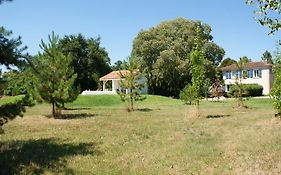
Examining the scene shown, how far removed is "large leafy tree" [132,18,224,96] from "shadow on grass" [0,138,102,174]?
1888 inches

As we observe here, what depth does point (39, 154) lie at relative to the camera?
13.4m

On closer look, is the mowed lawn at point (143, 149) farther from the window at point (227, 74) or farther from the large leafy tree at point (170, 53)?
the window at point (227, 74)

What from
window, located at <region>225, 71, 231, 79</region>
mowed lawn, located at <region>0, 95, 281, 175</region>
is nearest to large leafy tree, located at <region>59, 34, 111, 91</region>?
window, located at <region>225, 71, 231, 79</region>

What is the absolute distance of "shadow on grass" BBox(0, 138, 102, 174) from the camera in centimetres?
1139

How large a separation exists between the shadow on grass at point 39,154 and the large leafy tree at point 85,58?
189 ft

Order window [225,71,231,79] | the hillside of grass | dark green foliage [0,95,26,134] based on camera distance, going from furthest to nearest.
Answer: window [225,71,231,79] → the hillside of grass → dark green foliage [0,95,26,134]

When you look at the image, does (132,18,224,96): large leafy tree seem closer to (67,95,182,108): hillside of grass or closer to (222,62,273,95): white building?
(222,62,273,95): white building

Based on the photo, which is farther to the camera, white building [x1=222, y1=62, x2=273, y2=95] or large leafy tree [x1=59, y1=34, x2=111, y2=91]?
large leafy tree [x1=59, y1=34, x2=111, y2=91]

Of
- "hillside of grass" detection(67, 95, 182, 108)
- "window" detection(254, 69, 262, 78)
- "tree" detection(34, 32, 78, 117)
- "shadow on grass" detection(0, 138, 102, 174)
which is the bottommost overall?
"shadow on grass" detection(0, 138, 102, 174)

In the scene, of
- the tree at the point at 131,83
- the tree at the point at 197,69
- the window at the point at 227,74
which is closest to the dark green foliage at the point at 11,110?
the tree at the point at 197,69

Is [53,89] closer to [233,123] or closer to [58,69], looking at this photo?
[58,69]

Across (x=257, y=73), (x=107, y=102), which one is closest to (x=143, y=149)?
(x=107, y=102)

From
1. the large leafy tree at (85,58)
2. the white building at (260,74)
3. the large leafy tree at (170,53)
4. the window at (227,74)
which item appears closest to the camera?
the large leafy tree at (170,53)

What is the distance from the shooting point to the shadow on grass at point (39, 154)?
37.4ft
